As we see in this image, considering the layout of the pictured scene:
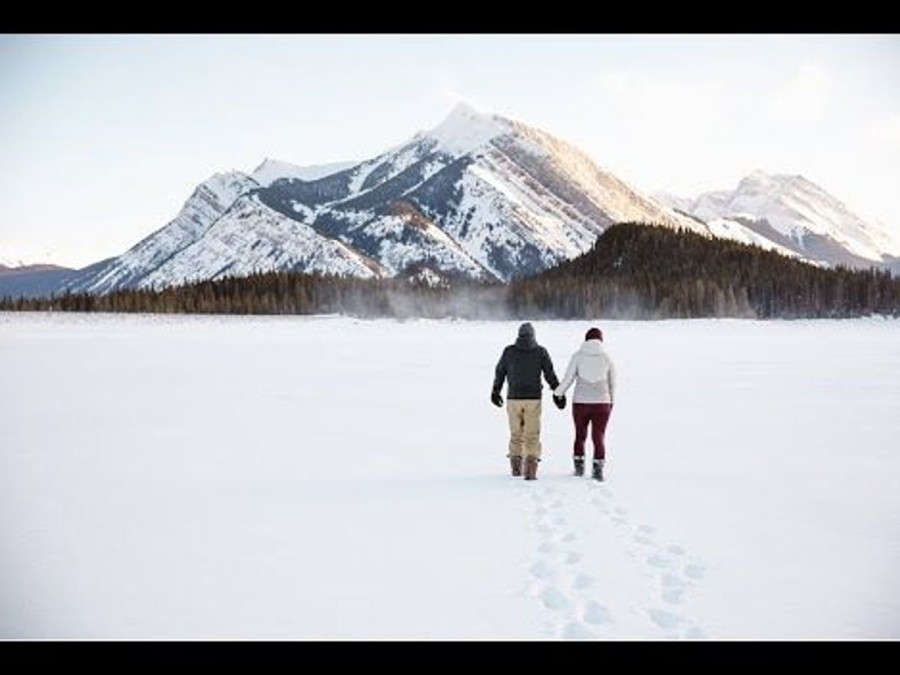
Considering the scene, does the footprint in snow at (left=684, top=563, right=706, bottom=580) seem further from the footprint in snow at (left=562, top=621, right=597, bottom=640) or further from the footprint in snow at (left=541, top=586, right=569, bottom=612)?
the footprint in snow at (left=562, top=621, right=597, bottom=640)

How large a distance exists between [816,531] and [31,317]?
112 m

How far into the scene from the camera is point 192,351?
47.2 meters

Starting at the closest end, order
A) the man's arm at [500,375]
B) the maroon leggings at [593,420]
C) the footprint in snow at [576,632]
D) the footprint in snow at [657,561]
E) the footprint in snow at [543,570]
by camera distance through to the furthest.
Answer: the footprint in snow at [576,632], the footprint in snow at [543,570], the footprint in snow at [657,561], the maroon leggings at [593,420], the man's arm at [500,375]

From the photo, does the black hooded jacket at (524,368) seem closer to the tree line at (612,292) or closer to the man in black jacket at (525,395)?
the man in black jacket at (525,395)

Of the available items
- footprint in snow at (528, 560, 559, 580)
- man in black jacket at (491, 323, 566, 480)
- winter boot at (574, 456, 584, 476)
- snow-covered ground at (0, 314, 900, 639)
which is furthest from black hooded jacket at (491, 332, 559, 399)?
footprint in snow at (528, 560, 559, 580)

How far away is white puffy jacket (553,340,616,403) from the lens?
41.9ft

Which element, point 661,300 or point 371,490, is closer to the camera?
point 371,490

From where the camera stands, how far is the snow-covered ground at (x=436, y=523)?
6.87 metres

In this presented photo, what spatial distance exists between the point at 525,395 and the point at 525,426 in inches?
18.9

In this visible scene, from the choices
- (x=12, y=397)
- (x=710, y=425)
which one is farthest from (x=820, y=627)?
(x=12, y=397)

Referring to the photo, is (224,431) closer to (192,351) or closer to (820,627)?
(820,627)

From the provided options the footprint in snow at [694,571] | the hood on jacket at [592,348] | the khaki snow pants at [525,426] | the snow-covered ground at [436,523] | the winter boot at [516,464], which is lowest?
the snow-covered ground at [436,523]

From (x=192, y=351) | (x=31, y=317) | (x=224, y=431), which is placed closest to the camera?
(x=224, y=431)

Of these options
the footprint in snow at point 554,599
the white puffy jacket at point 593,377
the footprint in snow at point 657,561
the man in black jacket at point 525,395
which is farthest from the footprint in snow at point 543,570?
the white puffy jacket at point 593,377
